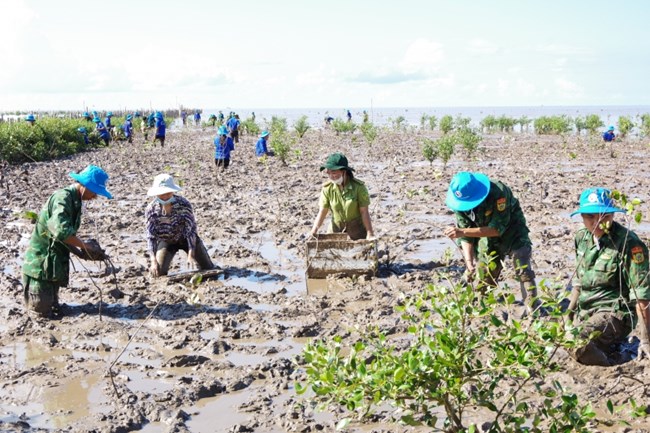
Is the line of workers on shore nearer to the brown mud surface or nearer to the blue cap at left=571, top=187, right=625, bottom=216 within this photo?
the blue cap at left=571, top=187, right=625, bottom=216

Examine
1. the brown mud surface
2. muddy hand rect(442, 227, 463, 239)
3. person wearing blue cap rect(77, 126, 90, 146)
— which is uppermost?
person wearing blue cap rect(77, 126, 90, 146)

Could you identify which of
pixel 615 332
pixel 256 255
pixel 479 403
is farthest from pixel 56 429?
pixel 256 255

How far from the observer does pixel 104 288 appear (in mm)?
6293

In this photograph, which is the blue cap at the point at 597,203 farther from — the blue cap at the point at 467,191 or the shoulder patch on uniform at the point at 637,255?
the blue cap at the point at 467,191

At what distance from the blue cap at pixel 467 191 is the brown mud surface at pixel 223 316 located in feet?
1.61

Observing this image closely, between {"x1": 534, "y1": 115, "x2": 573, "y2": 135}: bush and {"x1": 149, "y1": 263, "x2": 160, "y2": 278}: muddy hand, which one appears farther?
{"x1": 534, "y1": 115, "x2": 573, "y2": 135}: bush

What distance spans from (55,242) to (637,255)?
422 cm

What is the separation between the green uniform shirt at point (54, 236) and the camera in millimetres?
5262

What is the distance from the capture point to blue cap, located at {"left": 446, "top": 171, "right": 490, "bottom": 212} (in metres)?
4.81

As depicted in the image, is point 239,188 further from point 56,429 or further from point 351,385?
point 351,385

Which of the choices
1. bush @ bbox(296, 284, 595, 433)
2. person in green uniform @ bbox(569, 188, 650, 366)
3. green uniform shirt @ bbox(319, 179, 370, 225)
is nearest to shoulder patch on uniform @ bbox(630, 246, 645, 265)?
person in green uniform @ bbox(569, 188, 650, 366)

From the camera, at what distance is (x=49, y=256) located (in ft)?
18.0

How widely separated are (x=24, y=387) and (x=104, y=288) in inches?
83.2

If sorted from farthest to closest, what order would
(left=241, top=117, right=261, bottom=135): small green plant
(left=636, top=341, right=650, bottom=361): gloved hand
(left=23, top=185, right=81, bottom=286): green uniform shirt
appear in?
(left=241, top=117, right=261, bottom=135): small green plant < (left=23, top=185, right=81, bottom=286): green uniform shirt < (left=636, top=341, right=650, bottom=361): gloved hand
